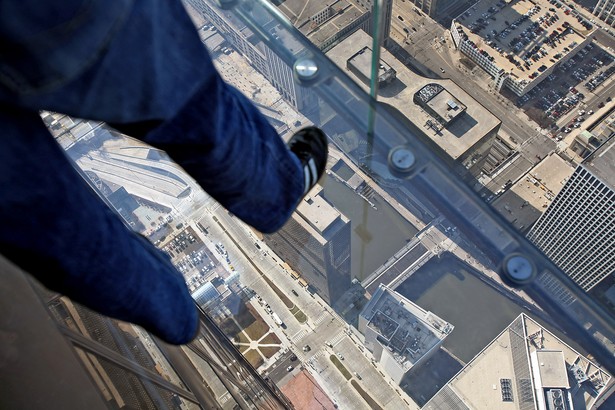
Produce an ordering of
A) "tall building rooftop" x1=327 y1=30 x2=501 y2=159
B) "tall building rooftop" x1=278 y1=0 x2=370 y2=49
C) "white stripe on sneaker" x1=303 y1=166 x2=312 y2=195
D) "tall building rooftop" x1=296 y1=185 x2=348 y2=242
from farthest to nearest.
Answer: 1. "tall building rooftop" x1=327 y1=30 x2=501 y2=159
2. "tall building rooftop" x1=278 y1=0 x2=370 y2=49
3. "tall building rooftop" x1=296 y1=185 x2=348 y2=242
4. "white stripe on sneaker" x1=303 y1=166 x2=312 y2=195

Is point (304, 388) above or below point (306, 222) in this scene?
below

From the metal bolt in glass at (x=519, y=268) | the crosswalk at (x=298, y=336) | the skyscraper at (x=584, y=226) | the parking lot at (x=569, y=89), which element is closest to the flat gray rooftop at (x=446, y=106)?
the skyscraper at (x=584, y=226)

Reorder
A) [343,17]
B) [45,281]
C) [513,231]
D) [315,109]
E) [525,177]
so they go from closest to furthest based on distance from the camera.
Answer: [45,281]
[513,231]
[315,109]
[343,17]
[525,177]

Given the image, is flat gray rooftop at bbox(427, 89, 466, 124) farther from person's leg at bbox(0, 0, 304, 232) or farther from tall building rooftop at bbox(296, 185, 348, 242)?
person's leg at bbox(0, 0, 304, 232)

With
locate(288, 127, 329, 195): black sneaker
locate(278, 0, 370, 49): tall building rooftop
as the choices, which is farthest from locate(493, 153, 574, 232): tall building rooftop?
locate(288, 127, 329, 195): black sneaker

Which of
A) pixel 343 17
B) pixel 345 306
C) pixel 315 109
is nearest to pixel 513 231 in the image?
pixel 315 109

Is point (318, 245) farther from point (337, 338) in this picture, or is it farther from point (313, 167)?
point (313, 167)

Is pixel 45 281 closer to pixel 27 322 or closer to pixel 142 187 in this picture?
pixel 27 322

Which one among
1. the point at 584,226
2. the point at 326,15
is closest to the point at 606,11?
the point at 584,226
